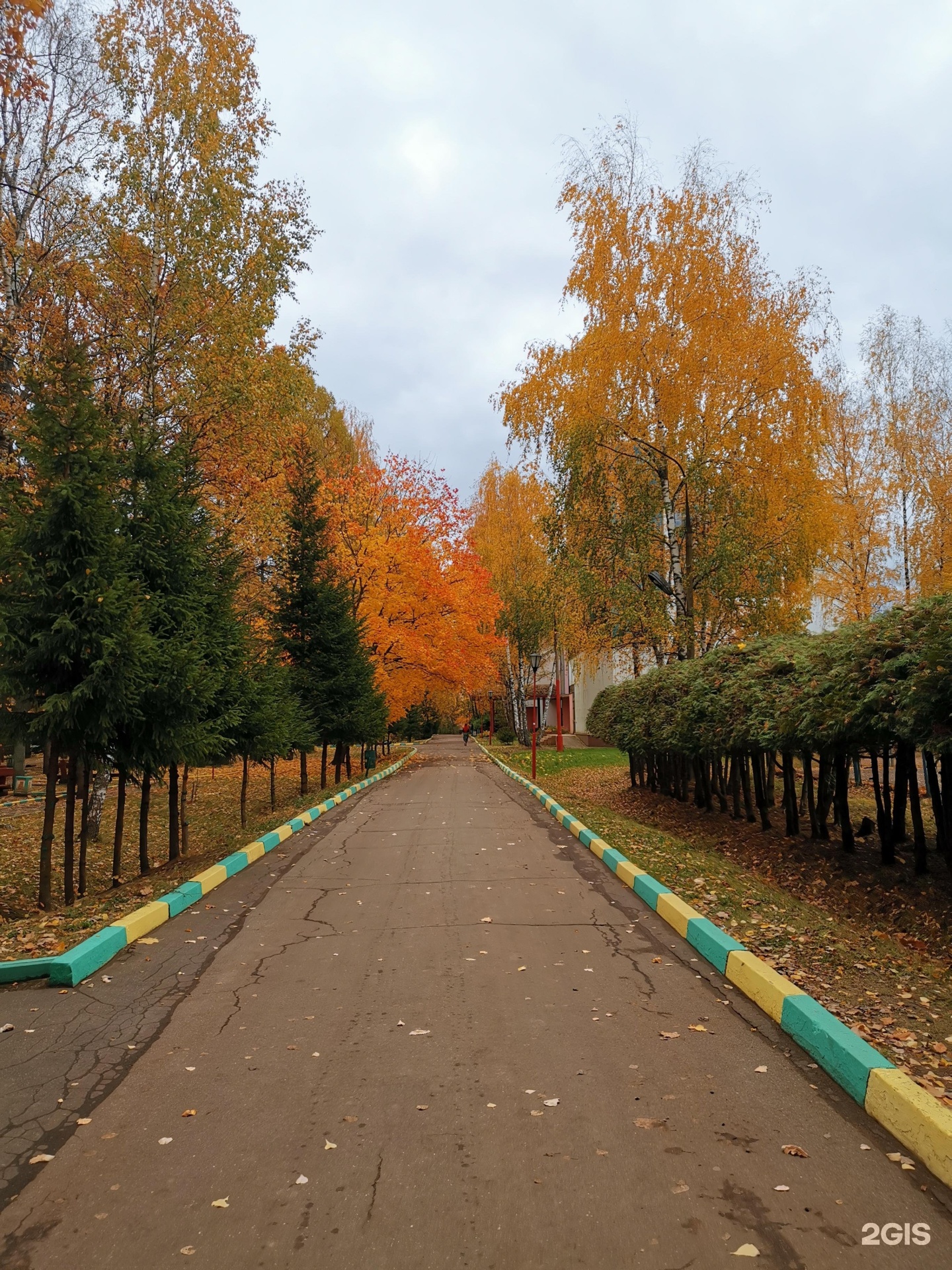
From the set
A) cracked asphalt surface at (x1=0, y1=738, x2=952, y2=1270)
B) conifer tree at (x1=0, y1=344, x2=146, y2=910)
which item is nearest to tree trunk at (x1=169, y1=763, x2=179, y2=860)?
conifer tree at (x1=0, y1=344, x2=146, y2=910)

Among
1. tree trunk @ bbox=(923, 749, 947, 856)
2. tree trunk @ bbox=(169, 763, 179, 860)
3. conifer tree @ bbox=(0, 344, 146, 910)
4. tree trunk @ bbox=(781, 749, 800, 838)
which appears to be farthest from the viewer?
tree trunk @ bbox=(781, 749, 800, 838)

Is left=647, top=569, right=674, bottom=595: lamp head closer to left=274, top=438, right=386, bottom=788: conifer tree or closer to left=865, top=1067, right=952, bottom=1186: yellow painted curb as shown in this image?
left=274, top=438, right=386, bottom=788: conifer tree

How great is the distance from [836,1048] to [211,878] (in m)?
6.56

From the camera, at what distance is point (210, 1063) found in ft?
13.7

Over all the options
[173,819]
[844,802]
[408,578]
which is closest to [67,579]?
[173,819]

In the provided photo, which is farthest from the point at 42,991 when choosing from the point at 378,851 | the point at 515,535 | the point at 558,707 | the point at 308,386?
the point at 515,535

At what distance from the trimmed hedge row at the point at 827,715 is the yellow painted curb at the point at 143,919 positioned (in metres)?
6.08

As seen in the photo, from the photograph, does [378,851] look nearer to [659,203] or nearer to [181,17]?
[659,203]

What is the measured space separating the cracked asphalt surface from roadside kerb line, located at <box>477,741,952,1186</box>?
0.30 ft

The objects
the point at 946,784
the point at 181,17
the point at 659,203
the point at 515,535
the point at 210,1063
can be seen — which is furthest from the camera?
the point at 515,535

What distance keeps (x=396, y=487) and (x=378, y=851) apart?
22.9 metres

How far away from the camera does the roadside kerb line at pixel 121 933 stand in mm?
5496

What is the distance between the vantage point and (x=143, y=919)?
267 inches

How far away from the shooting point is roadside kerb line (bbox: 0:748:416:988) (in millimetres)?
5496
